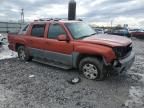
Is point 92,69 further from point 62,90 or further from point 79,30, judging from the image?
point 79,30

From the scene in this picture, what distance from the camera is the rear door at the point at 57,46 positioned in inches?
248

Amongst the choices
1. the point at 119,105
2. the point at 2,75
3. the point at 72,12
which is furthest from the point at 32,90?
the point at 72,12

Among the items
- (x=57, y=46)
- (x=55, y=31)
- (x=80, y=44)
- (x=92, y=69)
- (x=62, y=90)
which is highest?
(x=55, y=31)

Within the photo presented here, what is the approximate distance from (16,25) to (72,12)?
42.7ft

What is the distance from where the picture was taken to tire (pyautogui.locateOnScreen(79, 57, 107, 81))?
5605 mm

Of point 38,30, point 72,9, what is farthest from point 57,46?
point 72,9

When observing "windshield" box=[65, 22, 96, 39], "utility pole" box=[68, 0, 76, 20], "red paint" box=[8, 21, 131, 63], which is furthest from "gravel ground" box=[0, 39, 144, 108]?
"utility pole" box=[68, 0, 76, 20]

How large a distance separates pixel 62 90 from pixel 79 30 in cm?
235

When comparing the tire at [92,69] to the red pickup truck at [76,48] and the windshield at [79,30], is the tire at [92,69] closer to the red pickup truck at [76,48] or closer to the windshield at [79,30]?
the red pickup truck at [76,48]

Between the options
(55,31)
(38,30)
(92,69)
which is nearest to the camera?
(92,69)

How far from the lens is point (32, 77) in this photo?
6156 mm

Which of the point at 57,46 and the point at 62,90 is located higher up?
the point at 57,46

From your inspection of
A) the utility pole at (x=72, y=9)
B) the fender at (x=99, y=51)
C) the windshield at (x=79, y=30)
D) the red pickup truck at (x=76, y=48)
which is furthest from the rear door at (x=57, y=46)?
the utility pole at (x=72, y=9)

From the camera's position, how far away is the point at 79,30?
663 centimetres
